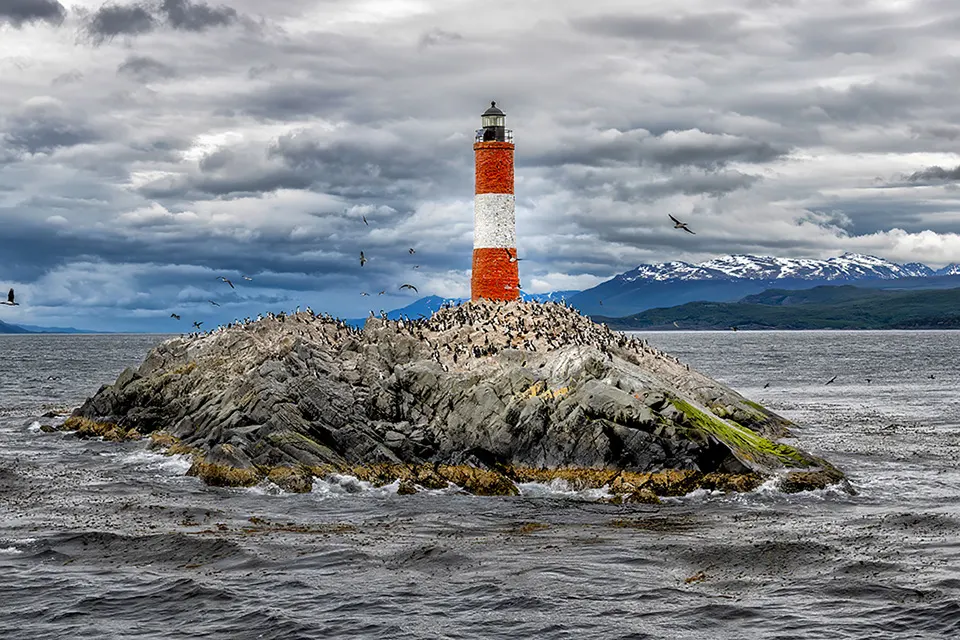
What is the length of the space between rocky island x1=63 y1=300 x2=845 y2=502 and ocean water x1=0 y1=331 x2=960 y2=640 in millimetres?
1325

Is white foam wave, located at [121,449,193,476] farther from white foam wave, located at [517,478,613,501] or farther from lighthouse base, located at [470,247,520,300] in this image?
lighthouse base, located at [470,247,520,300]

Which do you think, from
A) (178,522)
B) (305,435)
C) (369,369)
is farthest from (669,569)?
(369,369)

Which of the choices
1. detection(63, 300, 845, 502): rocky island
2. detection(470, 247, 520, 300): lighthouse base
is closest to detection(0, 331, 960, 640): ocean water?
detection(63, 300, 845, 502): rocky island

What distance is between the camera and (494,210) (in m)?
54.9

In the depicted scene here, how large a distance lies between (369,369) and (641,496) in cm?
1582

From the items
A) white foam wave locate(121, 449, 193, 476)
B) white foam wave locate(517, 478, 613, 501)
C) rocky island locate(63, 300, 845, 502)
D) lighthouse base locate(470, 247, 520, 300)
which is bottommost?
white foam wave locate(517, 478, 613, 501)

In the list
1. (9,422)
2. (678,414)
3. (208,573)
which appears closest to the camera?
(208,573)

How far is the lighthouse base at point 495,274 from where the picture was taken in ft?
183

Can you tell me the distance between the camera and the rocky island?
33.9m

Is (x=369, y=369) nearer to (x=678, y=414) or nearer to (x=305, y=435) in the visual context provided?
(x=305, y=435)

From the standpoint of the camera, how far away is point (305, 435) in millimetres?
36594

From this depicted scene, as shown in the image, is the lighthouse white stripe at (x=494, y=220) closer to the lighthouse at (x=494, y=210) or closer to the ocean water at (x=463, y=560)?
the lighthouse at (x=494, y=210)

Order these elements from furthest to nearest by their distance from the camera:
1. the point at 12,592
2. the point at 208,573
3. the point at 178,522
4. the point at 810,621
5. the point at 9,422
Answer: the point at 9,422 < the point at 178,522 < the point at 208,573 < the point at 12,592 < the point at 810,621

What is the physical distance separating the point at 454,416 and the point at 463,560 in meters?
14.6
